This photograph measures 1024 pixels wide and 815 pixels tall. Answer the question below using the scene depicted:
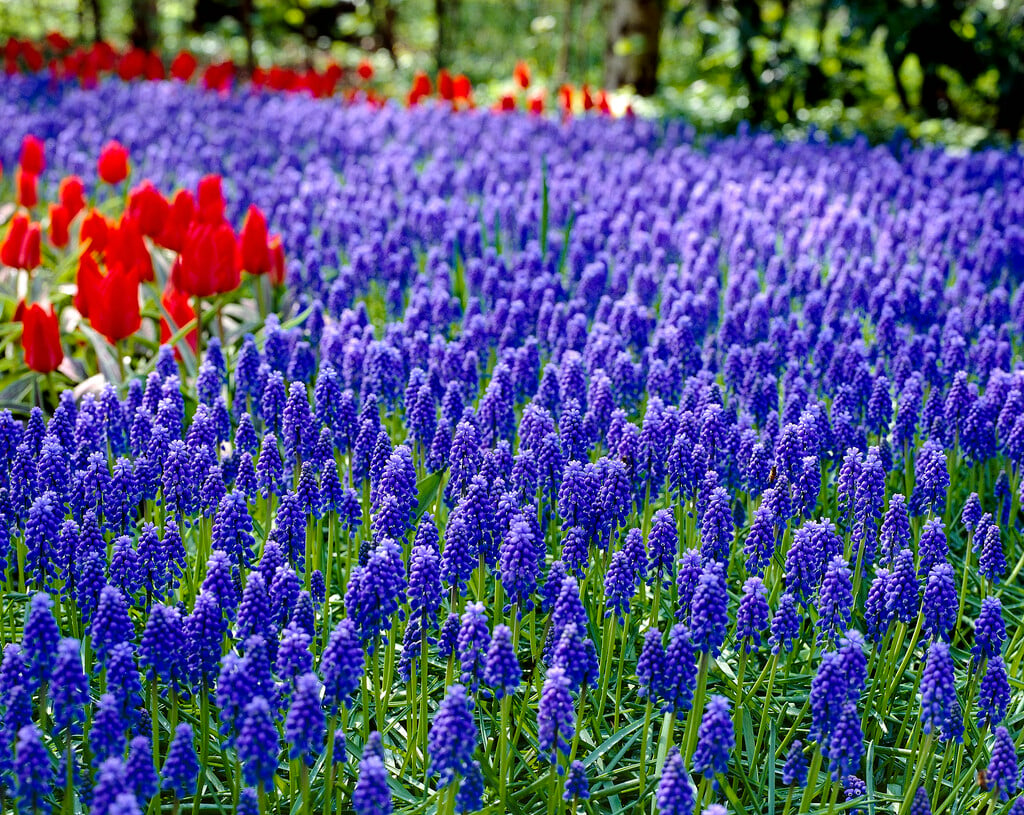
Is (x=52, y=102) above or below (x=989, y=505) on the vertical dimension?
above

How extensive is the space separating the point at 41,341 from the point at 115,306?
1.03 ft

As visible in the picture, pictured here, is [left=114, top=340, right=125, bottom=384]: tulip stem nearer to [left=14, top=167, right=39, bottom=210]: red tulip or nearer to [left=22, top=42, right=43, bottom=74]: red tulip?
[left=14, top=167, right=39, bottom=210]: red tulip

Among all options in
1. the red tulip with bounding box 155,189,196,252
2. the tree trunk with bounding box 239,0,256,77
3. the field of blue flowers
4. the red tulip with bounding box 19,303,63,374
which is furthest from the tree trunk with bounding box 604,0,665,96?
the red tulip with bounding box 19,303,63,374

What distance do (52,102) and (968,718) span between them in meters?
10.7

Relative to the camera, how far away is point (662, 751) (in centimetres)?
278

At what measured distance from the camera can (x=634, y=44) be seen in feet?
42.8

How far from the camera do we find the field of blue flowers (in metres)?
2.38

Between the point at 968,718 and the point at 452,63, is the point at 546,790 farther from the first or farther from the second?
the point at 452,63

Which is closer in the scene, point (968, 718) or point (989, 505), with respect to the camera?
point (968, 718)

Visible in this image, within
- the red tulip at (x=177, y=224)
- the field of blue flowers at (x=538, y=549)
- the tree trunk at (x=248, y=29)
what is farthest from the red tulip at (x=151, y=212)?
the tree trunk at (x=248, y=29)

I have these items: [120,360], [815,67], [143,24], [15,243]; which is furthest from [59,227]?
[143,24]

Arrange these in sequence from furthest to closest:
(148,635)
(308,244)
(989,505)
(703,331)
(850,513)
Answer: (308,244) → (703,331) → (989,505) → (850,513) → (148,635)

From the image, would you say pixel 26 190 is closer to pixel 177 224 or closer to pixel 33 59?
pixel 177 224

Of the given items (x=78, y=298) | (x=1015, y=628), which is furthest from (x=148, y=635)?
(x=1015, y=628)
